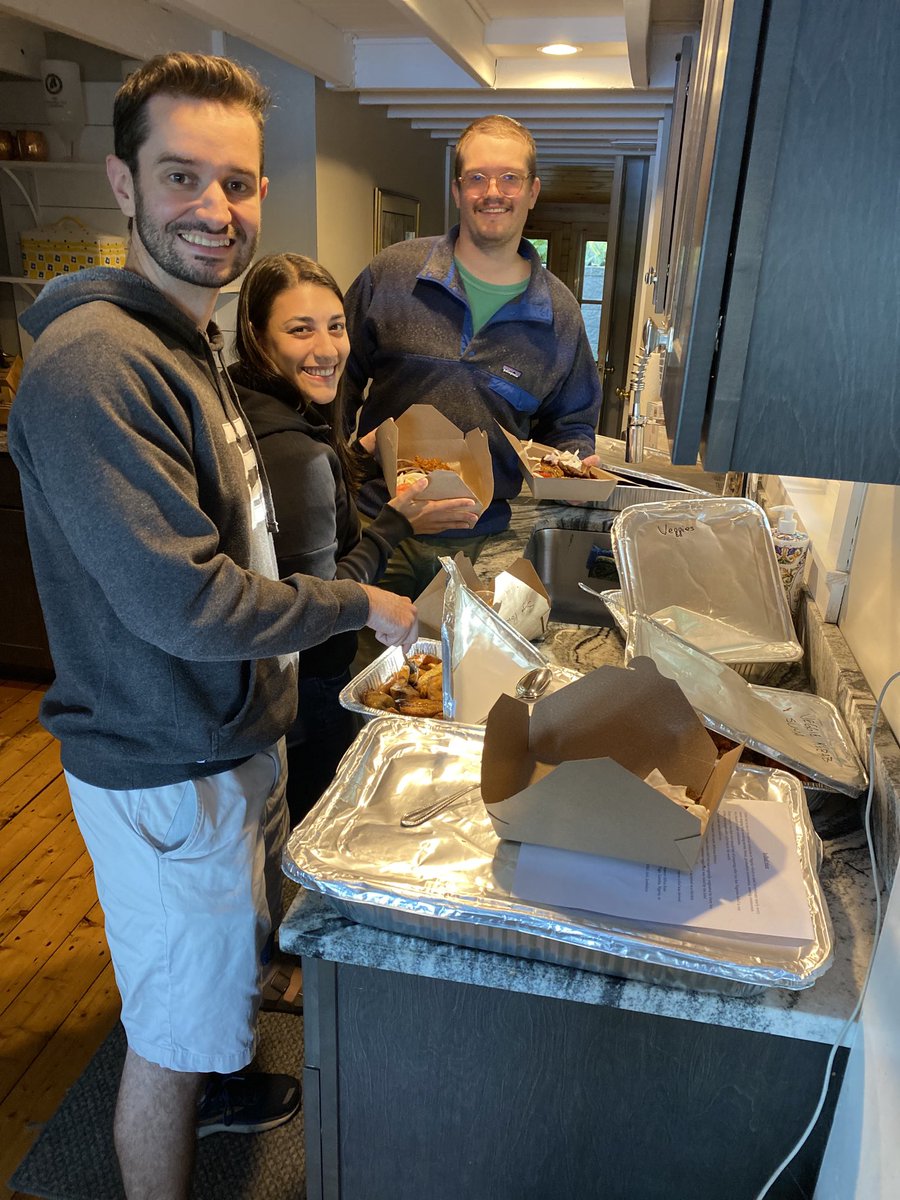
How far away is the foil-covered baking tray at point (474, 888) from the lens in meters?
0.80

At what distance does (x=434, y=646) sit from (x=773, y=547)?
2.23 ft

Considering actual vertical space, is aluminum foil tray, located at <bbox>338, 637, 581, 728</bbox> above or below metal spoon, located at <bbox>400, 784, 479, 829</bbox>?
below

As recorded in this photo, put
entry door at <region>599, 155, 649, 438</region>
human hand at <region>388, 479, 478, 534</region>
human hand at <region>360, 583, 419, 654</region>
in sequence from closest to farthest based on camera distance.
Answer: human hand at <region>360, 583, 419, 654</region> < human hand at <region>388, 479, 478, 534</region> < entry door at <region>599, 155, 649, 438</region>

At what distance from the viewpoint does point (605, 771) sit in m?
0.79

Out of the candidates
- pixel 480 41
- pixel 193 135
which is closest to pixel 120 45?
pixel 480 41

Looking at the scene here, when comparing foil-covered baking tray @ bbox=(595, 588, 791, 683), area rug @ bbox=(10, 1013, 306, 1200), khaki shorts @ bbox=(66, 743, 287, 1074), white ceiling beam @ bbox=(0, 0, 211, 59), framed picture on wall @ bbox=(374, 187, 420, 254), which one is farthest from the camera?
framed picture on wall @ bbox=(374, 187, 420, 254)

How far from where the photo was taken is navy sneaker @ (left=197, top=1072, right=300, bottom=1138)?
1655 millimetres

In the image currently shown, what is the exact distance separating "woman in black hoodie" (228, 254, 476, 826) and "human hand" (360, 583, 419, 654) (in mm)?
263

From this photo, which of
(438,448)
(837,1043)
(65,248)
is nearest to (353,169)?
(65,248)

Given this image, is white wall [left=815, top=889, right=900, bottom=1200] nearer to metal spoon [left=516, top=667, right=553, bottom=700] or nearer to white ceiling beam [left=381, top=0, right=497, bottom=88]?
metal spoon [left=516, top=667, right=553, bottom=700]

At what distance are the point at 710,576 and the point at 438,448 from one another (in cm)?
87

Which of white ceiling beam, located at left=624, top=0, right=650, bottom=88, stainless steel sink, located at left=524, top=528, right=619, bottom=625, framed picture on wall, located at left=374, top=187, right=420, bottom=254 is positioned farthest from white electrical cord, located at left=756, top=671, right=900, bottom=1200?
framed picture on wall, located at left=374, top=187, right=420, bottom=254

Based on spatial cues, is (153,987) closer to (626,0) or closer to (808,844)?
(808,844)

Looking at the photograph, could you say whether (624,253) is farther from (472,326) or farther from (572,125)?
(472,326)
